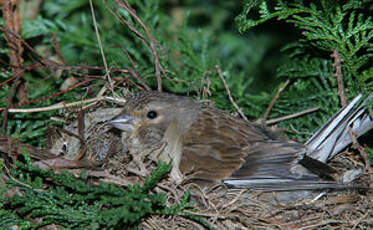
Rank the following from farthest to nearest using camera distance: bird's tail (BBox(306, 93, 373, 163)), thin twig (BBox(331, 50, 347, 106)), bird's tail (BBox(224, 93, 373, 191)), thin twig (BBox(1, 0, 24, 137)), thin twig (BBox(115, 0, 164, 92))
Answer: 1. thin twig (BBox(1, 0, 24, 137))
2. thin twig (BBox(115, 0, 164, 92))
3. thin twig (BBox(331, 50, 347, 106))
4. bird's tail (BBox(306, 93, 373, 163))
5. bird's tail (BBox(224, 93, 373, 191))

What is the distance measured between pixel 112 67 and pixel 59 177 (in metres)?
1.19

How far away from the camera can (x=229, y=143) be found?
10.4 feet

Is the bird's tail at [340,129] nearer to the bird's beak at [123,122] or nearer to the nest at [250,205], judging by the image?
the nest at [250,205]

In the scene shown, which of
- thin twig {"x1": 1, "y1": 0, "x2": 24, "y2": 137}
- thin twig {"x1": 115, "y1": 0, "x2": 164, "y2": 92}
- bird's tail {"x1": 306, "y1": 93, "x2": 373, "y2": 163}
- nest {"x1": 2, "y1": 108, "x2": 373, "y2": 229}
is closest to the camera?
nest {"x1": 2, "y1": 108, "x2": 373, "y2": 229}

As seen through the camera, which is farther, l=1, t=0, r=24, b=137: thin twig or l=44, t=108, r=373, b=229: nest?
l=1, t=0, r=24, b=137: thin twig

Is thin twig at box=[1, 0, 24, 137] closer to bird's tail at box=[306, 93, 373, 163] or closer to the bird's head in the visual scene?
the bird's head

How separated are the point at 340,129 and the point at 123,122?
153 cm

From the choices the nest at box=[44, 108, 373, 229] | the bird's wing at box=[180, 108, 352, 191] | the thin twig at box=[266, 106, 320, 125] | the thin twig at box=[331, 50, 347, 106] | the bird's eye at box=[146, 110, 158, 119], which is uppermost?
the thin twig at box=[331, 50, 347, 106]

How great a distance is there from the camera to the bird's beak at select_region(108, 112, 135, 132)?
3184mm

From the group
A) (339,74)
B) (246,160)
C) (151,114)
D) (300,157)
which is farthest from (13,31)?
(339,74)

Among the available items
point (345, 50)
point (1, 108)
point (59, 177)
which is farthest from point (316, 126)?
A: point (1, 108)

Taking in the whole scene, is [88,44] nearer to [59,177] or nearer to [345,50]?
[59,177]

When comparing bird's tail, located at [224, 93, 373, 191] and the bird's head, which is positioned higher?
the bird's head

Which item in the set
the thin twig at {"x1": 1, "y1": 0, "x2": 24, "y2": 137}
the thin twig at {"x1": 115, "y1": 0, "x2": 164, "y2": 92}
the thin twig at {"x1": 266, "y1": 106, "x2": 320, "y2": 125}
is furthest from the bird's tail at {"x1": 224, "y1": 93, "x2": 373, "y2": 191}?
the thin twig at {"x1": 1, "y1": 0, "x2": 24, "y2": 137}
